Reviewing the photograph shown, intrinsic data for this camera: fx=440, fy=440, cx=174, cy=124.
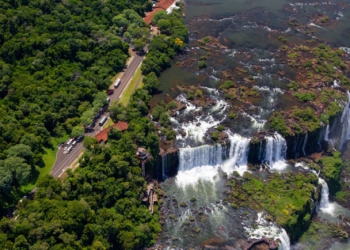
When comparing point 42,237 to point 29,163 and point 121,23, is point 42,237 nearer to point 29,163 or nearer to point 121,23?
point 29,163

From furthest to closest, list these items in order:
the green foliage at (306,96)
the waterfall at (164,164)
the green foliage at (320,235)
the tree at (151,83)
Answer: the green foliage at (306,96), the tree at (151,83), the waterfall at (164,164), the green foliage at (320,235)

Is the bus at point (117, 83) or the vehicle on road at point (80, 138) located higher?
the bus at point (117, 83)

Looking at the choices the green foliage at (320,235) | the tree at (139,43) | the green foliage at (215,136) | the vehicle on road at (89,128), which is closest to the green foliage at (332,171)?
the green foliage at (320,235)

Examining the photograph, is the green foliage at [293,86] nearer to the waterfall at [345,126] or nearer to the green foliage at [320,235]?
the waterfall at [345,126]

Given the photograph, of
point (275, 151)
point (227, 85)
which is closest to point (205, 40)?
point (227, 85)

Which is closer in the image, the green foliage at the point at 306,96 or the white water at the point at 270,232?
the white water at the point at 270,232

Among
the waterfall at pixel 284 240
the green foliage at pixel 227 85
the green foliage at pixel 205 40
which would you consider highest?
the green foliage at pixel 205 40
